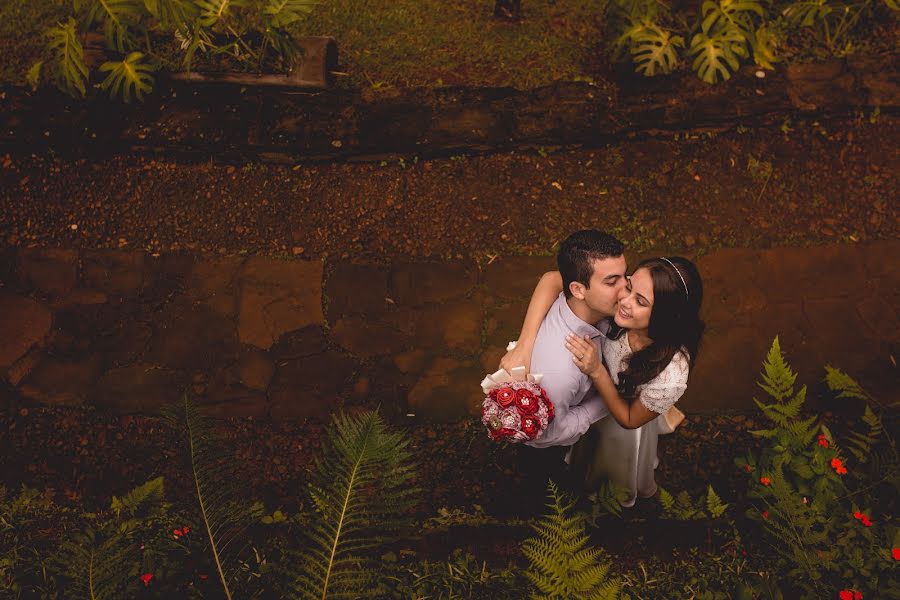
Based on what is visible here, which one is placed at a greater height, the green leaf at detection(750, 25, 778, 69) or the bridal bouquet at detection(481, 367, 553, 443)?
the green leaf at detection(750, 25, 778, 69)

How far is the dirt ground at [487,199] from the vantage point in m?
3.93

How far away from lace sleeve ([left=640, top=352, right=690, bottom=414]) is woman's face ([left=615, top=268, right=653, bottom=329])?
0.19m

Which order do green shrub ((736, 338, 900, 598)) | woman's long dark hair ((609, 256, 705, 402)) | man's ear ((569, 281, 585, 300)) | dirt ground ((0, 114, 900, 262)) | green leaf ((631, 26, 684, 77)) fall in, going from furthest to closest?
green leaf ((631, 26, 684, 77)), dirt ground ((0, 114, 900, 262)), green shrub ((736, 338, 900, 598)), man's ear ((569, 281, 585, 300)), woman's long dark hair ((609, 256, 705, 402))

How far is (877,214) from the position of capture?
3.92 meters

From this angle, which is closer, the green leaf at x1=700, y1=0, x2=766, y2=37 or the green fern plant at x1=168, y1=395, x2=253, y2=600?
the green fern plant at x1=168, y1=395, x2=253, y2=600

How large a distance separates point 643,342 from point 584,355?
0.93 ft

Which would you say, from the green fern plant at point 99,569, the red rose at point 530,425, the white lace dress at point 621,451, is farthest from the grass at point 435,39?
the green fern plant at point 99,569

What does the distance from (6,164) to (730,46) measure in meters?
5.16

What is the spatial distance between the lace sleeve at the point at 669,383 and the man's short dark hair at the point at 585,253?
17.5 inches

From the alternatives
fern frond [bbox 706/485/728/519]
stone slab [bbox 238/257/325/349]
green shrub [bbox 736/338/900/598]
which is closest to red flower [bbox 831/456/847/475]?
green shrub [bbox 736/338/900/598]

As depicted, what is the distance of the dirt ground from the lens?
3934 millimetres

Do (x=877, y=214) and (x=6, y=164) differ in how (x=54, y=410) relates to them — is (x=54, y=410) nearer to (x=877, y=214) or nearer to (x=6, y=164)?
(x=6, y=164)

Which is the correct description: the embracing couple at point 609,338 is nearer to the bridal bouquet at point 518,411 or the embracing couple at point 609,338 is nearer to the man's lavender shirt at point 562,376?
the man's lavender shirt at point 562,376

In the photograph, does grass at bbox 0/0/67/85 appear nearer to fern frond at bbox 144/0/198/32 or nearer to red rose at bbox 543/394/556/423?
fern frond at bbox 144/0/198/32
